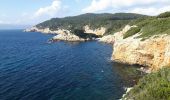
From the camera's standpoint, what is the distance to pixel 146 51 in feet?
259

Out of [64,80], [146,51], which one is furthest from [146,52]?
[64,80]

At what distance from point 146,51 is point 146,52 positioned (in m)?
0.30

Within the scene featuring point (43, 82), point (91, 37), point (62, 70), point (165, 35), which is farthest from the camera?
point (91, 37)

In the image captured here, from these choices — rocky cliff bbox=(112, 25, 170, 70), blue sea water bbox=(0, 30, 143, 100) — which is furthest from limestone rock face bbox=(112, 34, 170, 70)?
blue sea water bbox=(0, 30, 143, 100)

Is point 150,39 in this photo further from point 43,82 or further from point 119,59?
point 43,82

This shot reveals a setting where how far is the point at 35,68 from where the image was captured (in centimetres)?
8600

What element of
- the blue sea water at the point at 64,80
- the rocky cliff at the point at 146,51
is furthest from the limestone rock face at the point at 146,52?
the blue sea water at the point at 64,80

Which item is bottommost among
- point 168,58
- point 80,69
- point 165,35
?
point 80,69

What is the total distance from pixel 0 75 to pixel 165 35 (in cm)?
4725

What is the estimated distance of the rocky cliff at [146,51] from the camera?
233 feet

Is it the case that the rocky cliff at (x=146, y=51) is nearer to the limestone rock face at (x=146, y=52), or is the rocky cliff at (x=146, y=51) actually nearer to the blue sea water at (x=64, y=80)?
the limestone rock face at (x=146, y=52)

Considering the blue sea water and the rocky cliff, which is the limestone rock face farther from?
the blue sea water

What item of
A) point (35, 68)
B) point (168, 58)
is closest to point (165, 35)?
point (168, 58)

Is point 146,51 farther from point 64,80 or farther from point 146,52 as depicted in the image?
point 64,80
